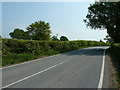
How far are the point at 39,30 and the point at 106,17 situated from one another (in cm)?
3657

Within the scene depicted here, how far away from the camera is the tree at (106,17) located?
1914 inches

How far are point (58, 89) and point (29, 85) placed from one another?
151 centimetres

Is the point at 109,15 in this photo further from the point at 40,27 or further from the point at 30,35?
the point at 30,35

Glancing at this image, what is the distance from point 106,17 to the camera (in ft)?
167

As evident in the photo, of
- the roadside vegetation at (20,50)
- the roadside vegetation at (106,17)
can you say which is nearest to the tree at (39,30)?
the roadside vegetation at (106,17)

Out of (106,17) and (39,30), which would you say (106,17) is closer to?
(106,17)

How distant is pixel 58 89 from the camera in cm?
822

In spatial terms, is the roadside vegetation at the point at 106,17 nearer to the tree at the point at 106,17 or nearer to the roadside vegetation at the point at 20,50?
the tree at the point at 106,17

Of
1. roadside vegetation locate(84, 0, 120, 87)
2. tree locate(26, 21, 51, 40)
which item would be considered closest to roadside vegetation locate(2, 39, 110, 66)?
roadside vegetation locate(84, 0, 120, 87)

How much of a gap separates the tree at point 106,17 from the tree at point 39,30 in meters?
28.3


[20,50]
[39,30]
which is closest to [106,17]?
[20,50]

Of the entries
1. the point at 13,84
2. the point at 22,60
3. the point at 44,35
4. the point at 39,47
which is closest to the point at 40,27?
the point at 44,35

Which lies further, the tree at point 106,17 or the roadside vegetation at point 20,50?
the tree at point 106,17

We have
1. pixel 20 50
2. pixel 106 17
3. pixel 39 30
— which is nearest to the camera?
pixel 20 50
